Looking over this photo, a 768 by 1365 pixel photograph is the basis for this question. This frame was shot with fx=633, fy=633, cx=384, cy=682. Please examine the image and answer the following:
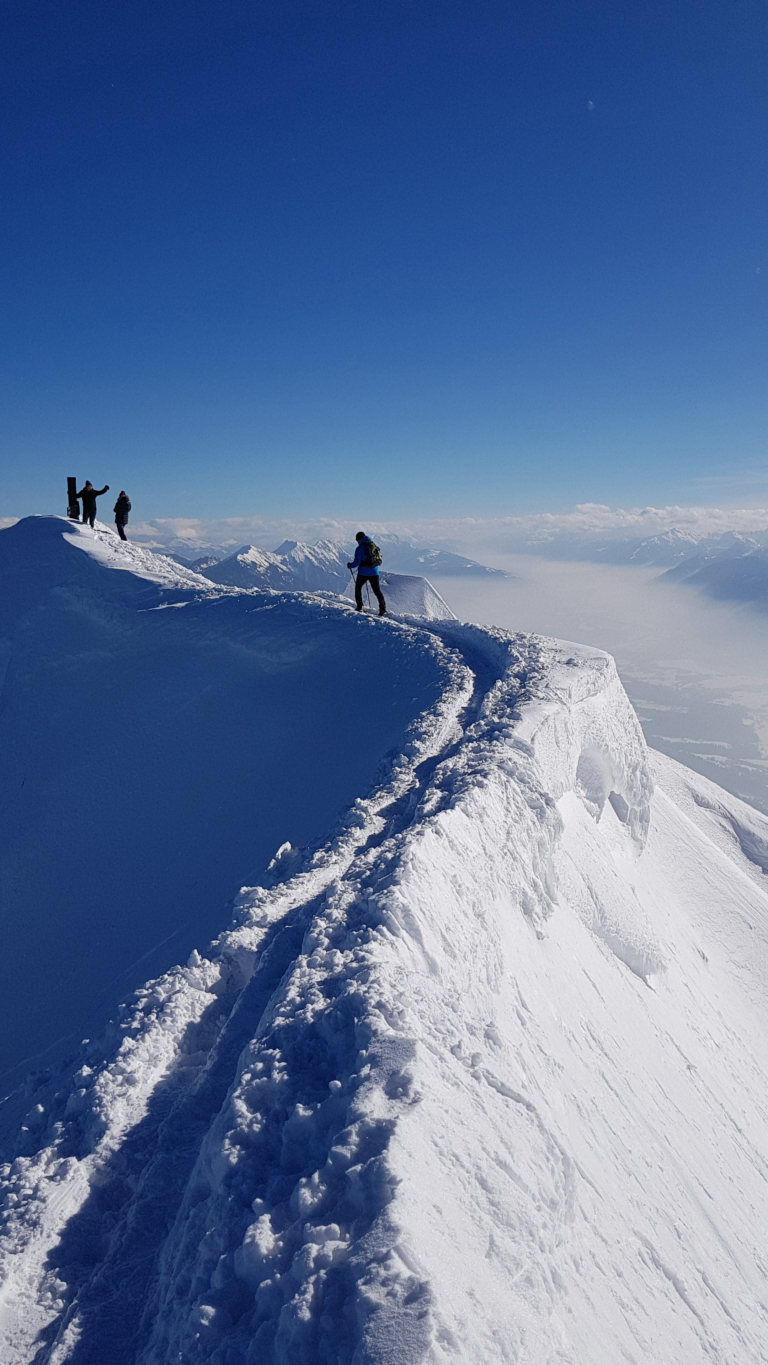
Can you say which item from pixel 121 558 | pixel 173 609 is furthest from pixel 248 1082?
pixel 121 558

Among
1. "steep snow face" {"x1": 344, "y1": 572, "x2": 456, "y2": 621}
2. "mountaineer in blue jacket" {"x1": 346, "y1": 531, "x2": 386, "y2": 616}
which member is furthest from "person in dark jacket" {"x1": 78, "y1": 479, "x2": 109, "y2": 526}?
"steep snow face" {"x1": 344, "y1": 572, "x2": 456, "y2": 621}

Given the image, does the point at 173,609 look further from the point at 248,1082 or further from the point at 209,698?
the point at 248,1082

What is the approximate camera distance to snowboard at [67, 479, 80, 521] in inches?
1109

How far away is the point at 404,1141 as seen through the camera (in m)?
4.62

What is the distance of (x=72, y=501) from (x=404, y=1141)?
30.1 metres

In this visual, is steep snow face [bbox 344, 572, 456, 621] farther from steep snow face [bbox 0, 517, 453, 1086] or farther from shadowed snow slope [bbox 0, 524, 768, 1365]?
shadowed snow slope [bbox 0, 524, 768, 1365]

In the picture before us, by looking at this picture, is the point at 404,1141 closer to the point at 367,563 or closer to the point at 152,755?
the point at 152,755

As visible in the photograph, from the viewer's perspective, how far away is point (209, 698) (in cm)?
1872

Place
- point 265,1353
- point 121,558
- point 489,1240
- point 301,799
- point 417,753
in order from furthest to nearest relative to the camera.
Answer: point 121,558
point 301,799
point 417,753
point 489,1240
point 265,1353

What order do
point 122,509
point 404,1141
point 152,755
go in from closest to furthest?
1. point 404,1141
2. point 152,755
3. point 122,509

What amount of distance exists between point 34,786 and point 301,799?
9.19 meters

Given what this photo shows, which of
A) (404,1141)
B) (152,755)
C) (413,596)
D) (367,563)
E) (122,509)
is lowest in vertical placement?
(152,755)

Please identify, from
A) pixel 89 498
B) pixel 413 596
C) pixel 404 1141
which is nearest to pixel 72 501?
pixel 89 498

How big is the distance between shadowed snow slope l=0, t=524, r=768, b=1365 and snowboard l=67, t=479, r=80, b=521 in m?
23.0
